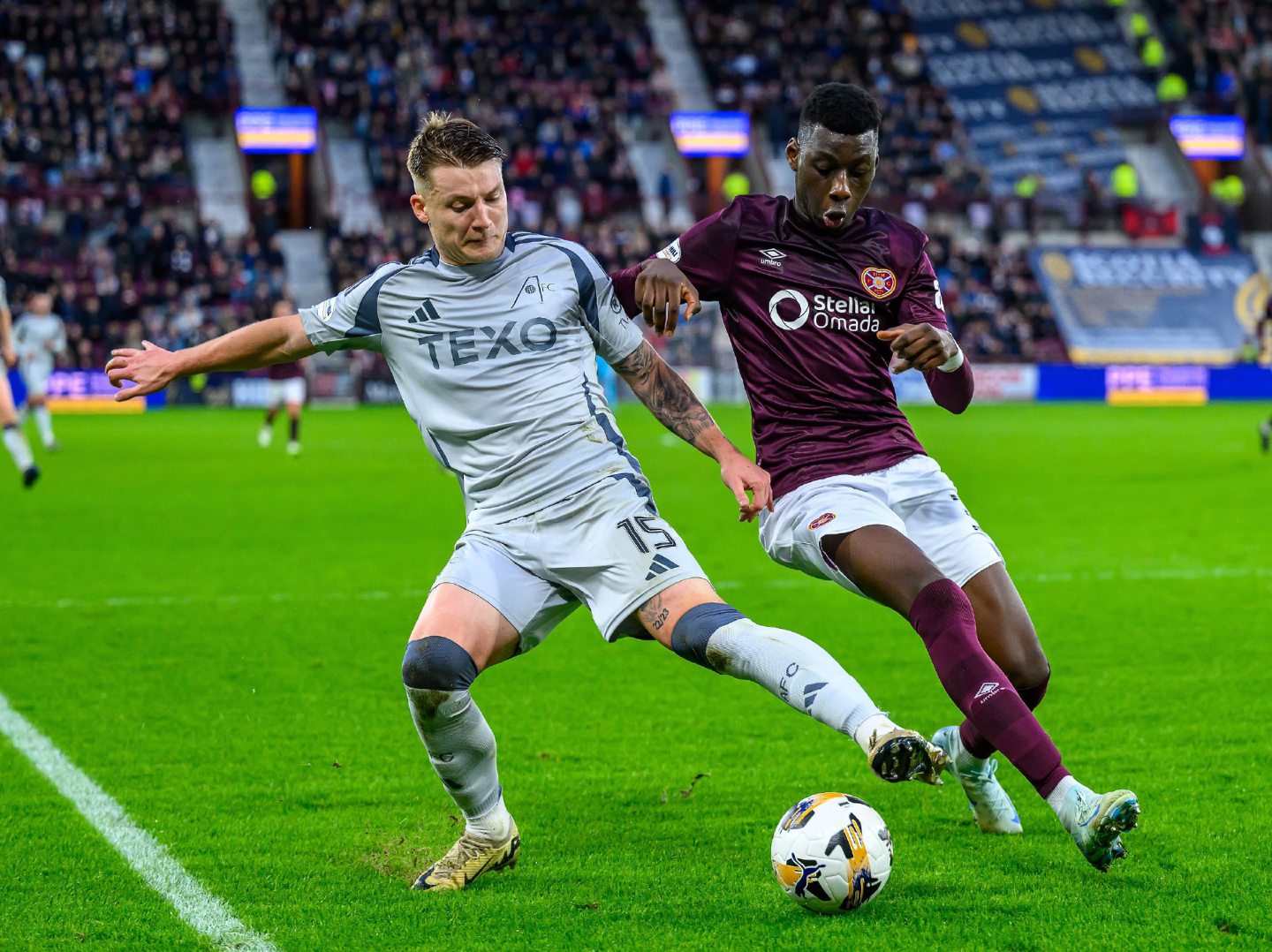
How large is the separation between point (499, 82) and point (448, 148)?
1405 inches

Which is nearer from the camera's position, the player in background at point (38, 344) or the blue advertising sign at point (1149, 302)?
the player in background at point (38, 344)

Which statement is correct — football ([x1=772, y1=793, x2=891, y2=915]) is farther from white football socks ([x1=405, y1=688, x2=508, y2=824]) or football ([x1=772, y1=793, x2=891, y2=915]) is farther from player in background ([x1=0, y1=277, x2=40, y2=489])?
player in background ([x1=0, y1=277, x2=40, y2=489])

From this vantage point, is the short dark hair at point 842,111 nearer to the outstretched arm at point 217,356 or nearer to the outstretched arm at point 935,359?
the outstretched arm at point 935,359

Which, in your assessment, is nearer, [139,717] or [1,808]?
[1,808]

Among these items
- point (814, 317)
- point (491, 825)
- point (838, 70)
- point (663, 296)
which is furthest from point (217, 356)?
point (838, 70)

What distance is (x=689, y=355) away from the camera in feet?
103

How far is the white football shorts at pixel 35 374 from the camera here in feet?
66.3

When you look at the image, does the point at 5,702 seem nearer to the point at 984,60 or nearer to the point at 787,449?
the point at 787,449

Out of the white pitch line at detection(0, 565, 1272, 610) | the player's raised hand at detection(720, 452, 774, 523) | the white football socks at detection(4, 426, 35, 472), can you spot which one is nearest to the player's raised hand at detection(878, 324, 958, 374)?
the player's raised hand at detection(720, 452, 774, 523)

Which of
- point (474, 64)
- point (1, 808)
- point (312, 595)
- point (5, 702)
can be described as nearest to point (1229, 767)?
point (1, 808)

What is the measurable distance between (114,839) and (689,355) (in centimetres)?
2703

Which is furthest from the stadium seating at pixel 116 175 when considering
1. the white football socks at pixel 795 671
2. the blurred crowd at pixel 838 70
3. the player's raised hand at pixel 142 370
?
the white football socks at pixel 795 671

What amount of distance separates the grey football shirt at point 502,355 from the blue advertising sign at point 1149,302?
33.6 metres

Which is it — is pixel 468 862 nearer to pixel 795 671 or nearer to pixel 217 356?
pixel 795 671
